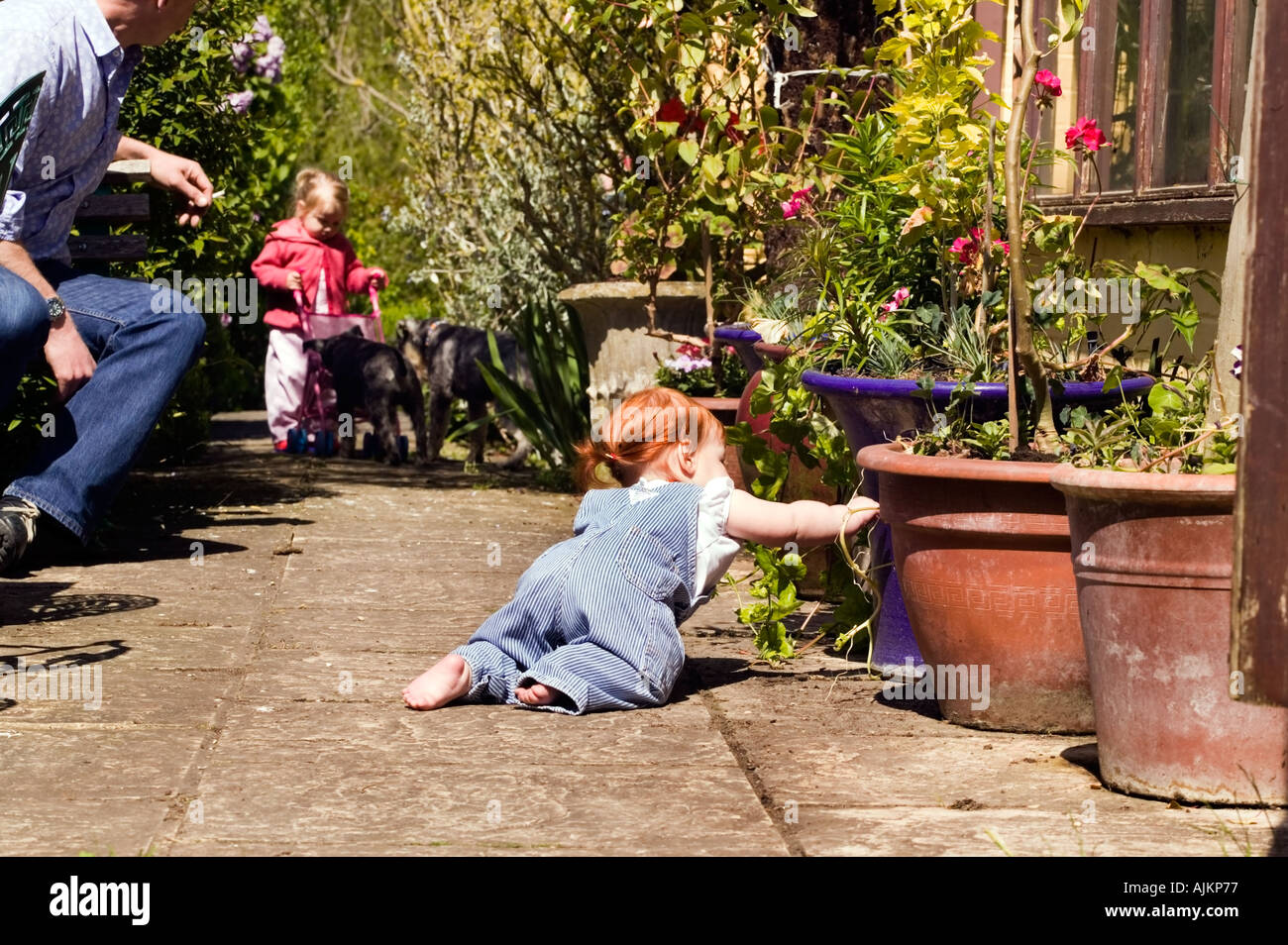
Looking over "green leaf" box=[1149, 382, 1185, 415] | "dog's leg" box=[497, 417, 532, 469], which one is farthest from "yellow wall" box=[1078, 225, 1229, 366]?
"dog's leg" box=[497, 417, 532, 469]

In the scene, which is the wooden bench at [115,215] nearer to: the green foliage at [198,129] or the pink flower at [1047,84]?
the green foliage at [198,129]

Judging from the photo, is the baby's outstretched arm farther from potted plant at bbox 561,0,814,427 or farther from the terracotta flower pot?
potted plant at bbox 561,0,814,427

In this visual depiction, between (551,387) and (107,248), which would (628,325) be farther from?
(107,248)

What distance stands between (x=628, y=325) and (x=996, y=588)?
3662 mm

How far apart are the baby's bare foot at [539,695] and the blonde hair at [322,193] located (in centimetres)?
600

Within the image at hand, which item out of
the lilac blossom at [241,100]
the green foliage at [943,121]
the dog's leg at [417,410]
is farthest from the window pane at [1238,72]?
the dog's leg at [417,410]

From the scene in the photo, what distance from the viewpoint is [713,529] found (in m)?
3.69

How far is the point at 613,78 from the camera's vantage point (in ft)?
22.6

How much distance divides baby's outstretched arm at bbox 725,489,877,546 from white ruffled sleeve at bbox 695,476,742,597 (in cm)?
2

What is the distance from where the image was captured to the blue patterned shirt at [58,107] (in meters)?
4.24

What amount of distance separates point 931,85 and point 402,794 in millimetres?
2134

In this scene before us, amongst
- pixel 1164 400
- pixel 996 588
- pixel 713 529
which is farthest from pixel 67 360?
pixel 1164 400

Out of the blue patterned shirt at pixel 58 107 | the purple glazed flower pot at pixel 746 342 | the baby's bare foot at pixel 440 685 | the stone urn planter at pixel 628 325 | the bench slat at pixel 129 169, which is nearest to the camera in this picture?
the baby's bare foot at pixel 440 685
